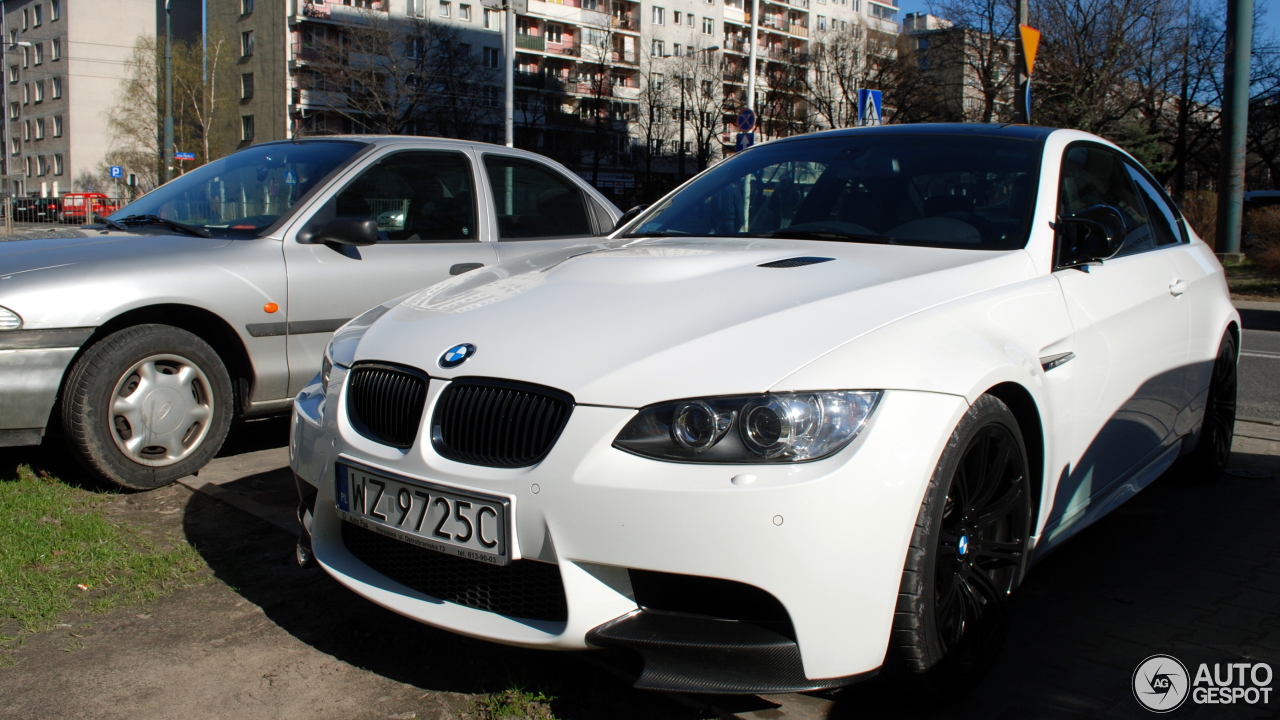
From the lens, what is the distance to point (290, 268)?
4.71 metres

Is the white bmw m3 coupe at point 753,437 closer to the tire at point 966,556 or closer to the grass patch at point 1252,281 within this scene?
the tire at point 966,556

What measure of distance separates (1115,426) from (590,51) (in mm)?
67838

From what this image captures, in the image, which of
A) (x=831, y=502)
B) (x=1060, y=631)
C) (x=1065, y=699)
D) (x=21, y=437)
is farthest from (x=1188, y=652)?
(x=21, y=437)

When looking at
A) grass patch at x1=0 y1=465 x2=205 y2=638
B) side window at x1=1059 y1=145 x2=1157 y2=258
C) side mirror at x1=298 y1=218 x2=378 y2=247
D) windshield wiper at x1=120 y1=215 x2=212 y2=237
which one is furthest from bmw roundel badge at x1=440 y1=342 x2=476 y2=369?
windshield wiper at x1=120 y1=215 x2=212 y2=237

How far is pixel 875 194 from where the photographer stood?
353cm

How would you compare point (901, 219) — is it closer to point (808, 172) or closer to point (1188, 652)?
point (808, 172)

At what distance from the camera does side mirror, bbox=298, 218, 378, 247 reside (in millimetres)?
4641

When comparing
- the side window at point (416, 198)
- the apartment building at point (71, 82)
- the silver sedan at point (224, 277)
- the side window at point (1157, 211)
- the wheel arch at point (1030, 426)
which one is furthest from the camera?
the apartment building at point (71, 82)

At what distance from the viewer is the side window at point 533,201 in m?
5.63

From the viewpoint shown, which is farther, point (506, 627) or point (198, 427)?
point (198, 427)

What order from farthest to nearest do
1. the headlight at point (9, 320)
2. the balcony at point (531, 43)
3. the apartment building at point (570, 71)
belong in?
the balcony at point (531, 43)
the apartment building at point (570, 71)
the headlight at point (9, 320)

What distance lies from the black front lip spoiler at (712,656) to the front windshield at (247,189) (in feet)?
11.1

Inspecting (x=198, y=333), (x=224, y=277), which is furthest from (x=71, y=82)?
(x=224, y=277)

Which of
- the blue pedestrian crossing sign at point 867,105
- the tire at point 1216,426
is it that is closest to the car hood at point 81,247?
the tire at point 1216,426
